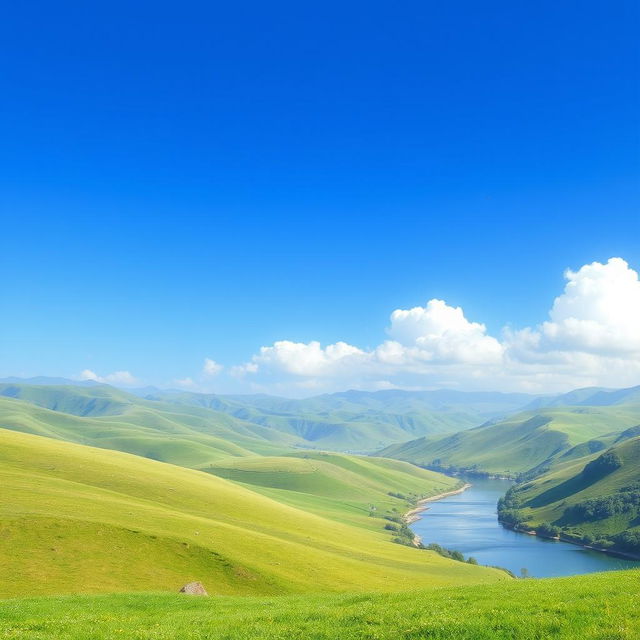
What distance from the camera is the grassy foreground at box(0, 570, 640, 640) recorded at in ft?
60.3

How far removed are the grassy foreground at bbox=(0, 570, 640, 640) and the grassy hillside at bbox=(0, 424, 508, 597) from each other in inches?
902

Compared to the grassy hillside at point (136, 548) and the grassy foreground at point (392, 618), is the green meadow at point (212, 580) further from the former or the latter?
the grassy hillside at point (136, 548)

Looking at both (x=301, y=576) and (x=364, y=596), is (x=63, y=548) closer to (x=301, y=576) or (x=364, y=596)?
(x=301, y=576)

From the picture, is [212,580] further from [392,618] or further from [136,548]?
[392,618]

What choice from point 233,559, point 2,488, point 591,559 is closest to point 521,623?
point 233,559

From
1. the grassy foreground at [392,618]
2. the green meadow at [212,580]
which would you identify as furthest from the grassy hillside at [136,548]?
the grassy foreground at [392,618]

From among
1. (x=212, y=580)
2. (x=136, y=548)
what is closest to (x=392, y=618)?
(x=212, y=580)

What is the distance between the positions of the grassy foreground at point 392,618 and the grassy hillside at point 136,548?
22.9 meters

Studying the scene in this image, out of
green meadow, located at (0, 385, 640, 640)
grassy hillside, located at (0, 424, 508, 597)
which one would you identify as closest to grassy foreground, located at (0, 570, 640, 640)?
green meadow, located at (0, 385, 640, 640)

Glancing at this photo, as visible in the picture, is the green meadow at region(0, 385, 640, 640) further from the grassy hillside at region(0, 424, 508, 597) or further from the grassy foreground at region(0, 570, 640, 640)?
the grassy hillside at region(0, 424, 508, 597)

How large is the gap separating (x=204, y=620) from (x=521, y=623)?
54.2 feet

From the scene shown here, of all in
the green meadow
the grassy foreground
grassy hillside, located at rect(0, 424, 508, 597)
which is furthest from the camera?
grassy hillside, located at rect(0, 424, 508, 597)

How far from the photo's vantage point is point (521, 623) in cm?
1880

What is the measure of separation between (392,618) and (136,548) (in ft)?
160
